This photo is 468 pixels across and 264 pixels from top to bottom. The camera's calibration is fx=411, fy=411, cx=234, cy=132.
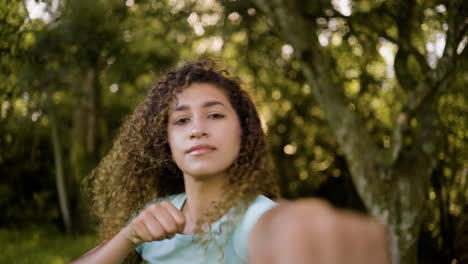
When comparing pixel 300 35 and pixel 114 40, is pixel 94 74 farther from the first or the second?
pixel 300 35

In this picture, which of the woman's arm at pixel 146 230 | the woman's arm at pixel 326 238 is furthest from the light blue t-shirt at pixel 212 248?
the woman's arm at pixel 326 238

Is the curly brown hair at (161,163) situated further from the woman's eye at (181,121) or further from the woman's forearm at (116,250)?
the woman's forearm at (116,250)

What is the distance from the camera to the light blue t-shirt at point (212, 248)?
1612 millimetres

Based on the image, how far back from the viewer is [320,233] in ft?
2.45

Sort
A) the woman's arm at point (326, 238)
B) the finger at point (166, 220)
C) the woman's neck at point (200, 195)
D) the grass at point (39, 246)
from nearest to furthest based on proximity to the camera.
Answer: the woman's arm at point (326, 238)
the finger at point (166, 220)
the woman's neck at point (200, 195)
the grass at point (39, 246)

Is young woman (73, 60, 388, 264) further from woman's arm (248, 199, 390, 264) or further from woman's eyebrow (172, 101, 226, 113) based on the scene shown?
woman's arm (248, 199, 390, 264)

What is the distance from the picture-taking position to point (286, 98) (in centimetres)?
1067

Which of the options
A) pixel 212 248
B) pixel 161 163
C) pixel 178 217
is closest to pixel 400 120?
pixel 161 163

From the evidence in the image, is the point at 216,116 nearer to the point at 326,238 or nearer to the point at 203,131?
the point at 203,131

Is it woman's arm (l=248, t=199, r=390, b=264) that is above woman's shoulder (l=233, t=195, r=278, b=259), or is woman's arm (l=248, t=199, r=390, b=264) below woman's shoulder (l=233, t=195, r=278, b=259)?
above

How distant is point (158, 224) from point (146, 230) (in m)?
0.06

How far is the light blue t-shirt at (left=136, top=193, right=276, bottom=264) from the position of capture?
63.5 inches

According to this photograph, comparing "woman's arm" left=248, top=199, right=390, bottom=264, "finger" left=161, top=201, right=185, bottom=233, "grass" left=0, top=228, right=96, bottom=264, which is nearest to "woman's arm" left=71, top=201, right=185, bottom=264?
"finger" left=161, top=201, right=185, bottom=233

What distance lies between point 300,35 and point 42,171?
6.51 metres
